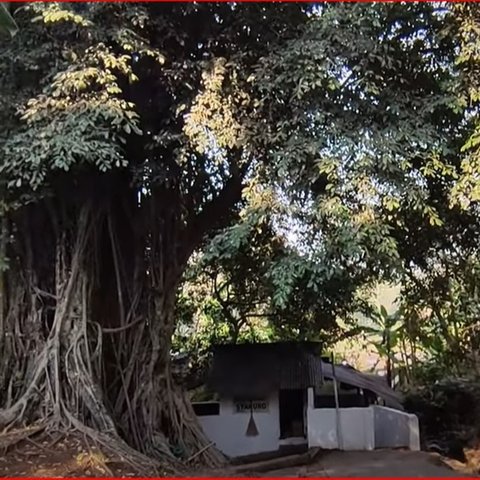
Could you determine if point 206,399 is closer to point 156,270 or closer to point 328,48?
point 156,270

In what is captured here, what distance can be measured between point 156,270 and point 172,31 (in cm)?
270

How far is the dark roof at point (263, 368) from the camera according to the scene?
1055 centimetres

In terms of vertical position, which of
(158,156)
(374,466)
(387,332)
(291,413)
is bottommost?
(374,466)

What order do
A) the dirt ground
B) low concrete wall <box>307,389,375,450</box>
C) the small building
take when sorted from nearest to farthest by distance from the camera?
the dirt ground
low concrete wall <box>307,389,375,450</box>
the small building

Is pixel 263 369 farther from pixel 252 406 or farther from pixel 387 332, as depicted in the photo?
pixel 387 332

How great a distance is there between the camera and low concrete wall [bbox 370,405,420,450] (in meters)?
10.2

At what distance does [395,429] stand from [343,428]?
94cm

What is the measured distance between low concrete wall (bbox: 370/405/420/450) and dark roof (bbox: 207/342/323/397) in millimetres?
1091

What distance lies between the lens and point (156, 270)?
304 inches

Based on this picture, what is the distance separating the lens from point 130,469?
605 centimetres

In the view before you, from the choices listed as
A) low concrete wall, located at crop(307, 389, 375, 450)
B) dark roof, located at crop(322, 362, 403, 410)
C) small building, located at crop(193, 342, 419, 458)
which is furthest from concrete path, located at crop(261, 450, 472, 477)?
dark roof, located at crop(322, 362, 403, 410)

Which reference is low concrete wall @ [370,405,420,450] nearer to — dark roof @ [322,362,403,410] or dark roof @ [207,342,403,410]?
dark roof @ [207,342,403,410]

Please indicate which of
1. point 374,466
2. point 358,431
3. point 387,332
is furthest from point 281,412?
point 387,332

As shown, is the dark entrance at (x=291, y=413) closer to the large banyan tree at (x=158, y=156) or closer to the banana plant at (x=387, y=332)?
the large banyan tree at (x=158, y=156)
